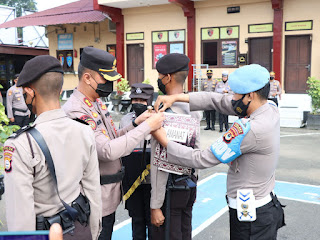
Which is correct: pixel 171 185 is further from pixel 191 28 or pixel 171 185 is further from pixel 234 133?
Answer: pixel 191 28

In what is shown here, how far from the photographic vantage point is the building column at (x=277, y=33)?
13.8m

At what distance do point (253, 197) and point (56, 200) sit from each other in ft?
4.26

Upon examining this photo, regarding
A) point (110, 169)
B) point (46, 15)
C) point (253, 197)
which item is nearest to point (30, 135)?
point (110, 169)

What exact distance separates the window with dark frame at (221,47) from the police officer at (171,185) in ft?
42.3

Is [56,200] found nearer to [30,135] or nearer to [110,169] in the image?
[30,135]

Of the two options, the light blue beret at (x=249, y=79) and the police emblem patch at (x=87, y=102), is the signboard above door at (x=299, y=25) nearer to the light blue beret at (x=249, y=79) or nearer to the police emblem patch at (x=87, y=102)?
the light blue beret at (x=249, y=79)

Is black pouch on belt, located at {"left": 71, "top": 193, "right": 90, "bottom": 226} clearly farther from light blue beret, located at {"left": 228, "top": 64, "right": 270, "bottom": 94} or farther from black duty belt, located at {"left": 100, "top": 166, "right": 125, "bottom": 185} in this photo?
light blue beret, located at {"left": 228, "top": 64, "right": 270, "bottom": 94}

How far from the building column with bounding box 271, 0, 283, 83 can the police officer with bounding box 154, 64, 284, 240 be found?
12252 millimetres

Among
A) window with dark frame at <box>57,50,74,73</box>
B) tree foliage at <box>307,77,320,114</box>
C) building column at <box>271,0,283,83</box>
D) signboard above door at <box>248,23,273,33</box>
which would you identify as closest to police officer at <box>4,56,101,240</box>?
tree foliage at <box>307,77,320,114</box>

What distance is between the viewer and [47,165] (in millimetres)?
1922

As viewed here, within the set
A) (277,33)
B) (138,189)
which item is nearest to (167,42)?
(277,33)

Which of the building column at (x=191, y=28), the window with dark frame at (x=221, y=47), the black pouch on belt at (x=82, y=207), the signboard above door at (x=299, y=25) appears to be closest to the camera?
the black pouch on belt at (x=82, y=207)

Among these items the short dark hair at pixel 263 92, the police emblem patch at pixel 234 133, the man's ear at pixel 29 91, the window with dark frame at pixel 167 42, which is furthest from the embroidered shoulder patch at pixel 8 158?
the window with dark frame at pixel 167 42

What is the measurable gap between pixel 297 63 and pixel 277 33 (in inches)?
56.1
